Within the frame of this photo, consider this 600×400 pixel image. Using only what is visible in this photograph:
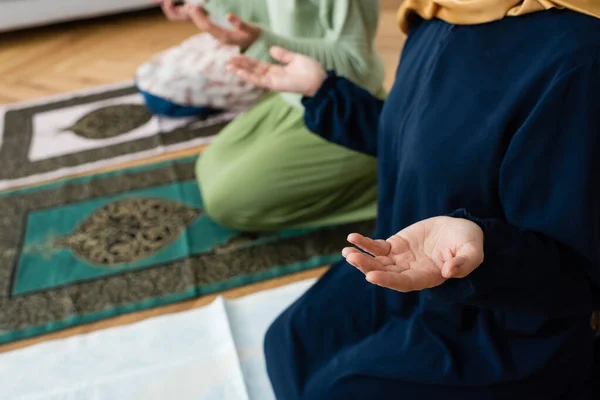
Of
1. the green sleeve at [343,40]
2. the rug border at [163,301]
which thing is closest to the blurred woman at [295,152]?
the green sleeve at [343,40]

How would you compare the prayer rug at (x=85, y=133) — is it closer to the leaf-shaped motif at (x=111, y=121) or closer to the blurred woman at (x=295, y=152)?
the leaf-shaped motif at (x=111, y=121)

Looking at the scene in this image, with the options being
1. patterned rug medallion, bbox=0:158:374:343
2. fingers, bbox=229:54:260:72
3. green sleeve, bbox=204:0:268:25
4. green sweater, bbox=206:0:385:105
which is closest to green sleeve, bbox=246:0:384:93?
green sweater, bbox=206:0:385:105

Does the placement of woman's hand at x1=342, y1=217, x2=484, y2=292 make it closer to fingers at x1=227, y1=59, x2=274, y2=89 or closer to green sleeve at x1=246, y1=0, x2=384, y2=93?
fingers at x1=227, y1=59, x2=274, y2=89

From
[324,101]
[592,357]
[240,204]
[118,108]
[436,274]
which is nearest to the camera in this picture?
[436,274]

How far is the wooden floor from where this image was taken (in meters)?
Answer: 2.15

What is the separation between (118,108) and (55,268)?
2.46 feet

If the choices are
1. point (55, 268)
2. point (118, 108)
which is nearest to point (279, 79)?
point (55, 268)

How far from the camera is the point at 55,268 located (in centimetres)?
132

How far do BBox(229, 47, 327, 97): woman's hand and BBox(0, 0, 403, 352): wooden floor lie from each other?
100cm

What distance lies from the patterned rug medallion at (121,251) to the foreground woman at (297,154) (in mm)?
49

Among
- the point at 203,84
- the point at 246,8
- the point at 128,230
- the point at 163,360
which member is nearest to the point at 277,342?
the point at 163,360

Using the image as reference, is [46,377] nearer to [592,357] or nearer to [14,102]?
[592,357]

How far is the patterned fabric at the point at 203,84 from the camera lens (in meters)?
1.81

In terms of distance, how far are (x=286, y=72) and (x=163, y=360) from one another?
0.52 meters
